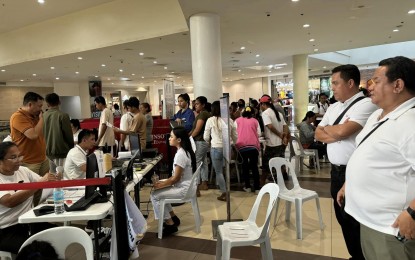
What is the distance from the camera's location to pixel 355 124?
82.9 inches

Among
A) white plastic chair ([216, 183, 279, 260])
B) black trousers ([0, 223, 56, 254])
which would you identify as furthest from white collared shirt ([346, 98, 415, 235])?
black trousers ([0, 223, 56, 254])

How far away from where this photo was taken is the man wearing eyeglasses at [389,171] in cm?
130

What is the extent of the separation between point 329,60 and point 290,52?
3962mm

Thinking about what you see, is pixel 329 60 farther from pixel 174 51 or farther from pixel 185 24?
pixel 185 24

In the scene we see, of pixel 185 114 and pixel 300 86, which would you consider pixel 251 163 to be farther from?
pixel 300 86

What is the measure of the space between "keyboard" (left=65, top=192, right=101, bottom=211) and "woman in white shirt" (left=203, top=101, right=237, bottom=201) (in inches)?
89.4

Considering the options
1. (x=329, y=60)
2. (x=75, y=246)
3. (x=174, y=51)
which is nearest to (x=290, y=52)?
(x=329, y=60)

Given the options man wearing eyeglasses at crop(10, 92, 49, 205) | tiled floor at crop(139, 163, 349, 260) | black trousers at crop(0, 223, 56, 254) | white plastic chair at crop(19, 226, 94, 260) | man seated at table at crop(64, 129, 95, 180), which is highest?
man wearing eyeglasses at crop(10, 92, 49, 205)

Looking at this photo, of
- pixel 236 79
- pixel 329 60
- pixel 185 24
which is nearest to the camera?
pixel 185 24

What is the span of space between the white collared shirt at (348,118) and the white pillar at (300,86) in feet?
35.8

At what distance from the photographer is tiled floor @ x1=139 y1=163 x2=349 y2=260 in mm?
2836

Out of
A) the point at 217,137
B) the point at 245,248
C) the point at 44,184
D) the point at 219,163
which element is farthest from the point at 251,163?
the point at 44,184

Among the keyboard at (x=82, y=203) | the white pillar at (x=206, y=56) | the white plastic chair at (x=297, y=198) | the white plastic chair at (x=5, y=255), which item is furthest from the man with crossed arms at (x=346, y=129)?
the white pillar at (x=206, y=56)

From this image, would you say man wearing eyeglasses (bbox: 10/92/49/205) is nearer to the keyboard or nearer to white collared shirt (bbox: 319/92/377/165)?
the keyboard
